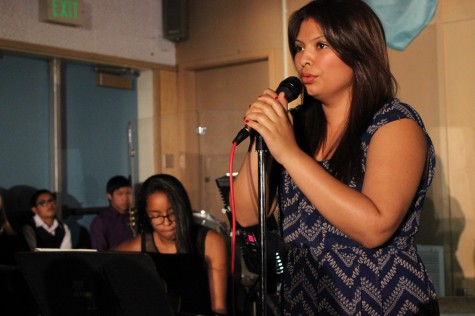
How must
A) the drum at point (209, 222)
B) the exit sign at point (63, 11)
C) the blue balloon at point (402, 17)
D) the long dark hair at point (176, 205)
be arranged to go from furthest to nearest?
the exit sign at point (63, 11)
the drum at point (209, 222)
the blue balloon at point (402, 17)
the long dark hair at point (176, 205)

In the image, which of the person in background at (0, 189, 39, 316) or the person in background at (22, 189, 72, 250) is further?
the person in background at (22, 189, 72, 250)

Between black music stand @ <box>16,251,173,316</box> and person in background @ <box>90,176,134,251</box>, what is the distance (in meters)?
3.69

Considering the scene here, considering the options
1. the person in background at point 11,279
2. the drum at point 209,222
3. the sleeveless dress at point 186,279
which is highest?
the drum at point 209,222

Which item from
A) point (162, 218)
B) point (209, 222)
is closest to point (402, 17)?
point (209, 222)

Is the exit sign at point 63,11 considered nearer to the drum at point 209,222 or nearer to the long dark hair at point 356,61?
the drum at point 209,222

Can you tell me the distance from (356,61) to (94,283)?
0.87m

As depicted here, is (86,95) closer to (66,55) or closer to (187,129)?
(66,55)

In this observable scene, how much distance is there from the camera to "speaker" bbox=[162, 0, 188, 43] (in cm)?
655

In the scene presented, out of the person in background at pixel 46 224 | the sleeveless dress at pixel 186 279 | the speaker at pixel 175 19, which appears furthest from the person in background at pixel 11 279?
the speaker at pixel 175 19

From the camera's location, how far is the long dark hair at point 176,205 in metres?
3.18

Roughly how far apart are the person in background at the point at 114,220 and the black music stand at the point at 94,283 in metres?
3.69

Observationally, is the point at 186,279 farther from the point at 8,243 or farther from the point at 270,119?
the point at 8,243

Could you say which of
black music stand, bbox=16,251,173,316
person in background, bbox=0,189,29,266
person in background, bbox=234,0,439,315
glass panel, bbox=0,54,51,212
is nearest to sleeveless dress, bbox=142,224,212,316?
black music stand, bbox=16,251,173,316

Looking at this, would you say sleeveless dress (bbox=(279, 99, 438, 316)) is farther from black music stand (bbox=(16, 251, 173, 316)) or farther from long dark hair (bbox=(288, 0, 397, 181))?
black music stand (bbox=(16, 251, 173, 316))
